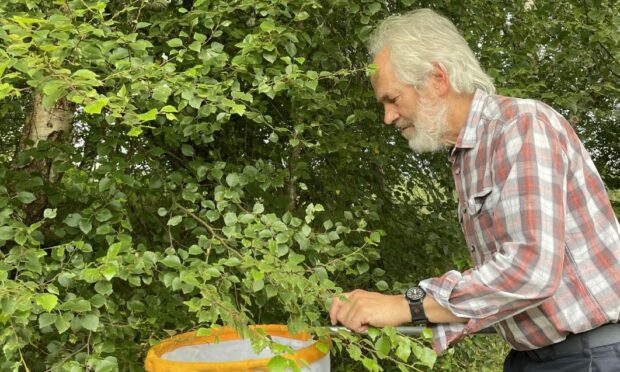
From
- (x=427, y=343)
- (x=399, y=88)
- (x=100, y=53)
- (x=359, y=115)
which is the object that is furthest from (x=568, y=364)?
(x=100, y=53)

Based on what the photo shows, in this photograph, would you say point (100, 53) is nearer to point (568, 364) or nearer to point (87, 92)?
point (87, 92)

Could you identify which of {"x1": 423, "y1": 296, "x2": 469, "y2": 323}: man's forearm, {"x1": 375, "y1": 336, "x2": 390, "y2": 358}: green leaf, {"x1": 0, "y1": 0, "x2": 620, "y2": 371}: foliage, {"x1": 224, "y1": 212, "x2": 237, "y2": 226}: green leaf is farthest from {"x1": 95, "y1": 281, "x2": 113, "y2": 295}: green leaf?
{"x1": 423, "y1": 296, "x2": 469, "y2": 323}: man's forearm

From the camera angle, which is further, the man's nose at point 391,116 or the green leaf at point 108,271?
the man's nose at point 391,116

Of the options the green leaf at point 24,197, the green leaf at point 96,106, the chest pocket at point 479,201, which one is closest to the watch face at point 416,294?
the chest pocket at point 479,201

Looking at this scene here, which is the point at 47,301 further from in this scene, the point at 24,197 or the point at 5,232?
the point at 24,197

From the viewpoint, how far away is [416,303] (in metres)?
1.72

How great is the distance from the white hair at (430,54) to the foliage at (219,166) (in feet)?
0.97

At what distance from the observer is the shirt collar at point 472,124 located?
72.4 inches

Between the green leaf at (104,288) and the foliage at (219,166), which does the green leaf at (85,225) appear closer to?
the foliage at (219,166)

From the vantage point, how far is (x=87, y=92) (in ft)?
5.22

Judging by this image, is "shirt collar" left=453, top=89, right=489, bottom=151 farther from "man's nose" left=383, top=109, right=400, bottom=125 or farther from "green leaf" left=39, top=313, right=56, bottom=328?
"green leaf" left=39, top=313, right=56, bottom=328

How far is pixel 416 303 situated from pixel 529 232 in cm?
34

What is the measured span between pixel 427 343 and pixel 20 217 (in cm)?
136

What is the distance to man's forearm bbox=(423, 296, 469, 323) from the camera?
66.7 inches
